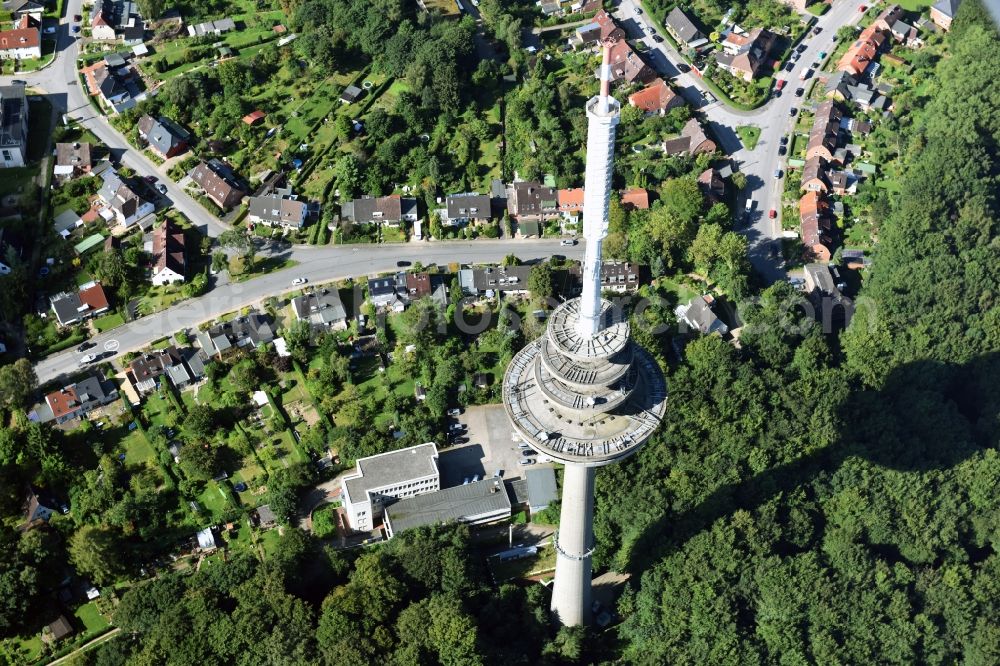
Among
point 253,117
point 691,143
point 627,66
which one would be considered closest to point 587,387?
point 691,143

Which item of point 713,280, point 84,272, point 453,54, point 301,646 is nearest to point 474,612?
point 301,646

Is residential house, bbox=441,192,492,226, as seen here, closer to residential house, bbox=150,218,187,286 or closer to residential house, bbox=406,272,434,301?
residential house, bbox=406,272,434,301

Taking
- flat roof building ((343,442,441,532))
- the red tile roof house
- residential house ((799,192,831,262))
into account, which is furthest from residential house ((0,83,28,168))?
residential house ((799,192,831,262))

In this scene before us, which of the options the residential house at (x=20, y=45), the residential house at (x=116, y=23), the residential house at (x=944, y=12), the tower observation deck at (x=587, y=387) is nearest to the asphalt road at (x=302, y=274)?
the tower observation deck at (x=587, y=387)

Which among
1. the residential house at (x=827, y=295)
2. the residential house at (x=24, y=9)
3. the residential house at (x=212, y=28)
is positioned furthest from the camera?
the residential house at (x=24, y=9)

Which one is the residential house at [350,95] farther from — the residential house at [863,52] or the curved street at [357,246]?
the residential house at [863,52]

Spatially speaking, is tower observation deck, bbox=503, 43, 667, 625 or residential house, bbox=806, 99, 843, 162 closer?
tower observation deck, bbox=503, 43, 667, 625

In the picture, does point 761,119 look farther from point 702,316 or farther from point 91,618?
point 91,618
